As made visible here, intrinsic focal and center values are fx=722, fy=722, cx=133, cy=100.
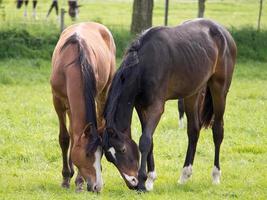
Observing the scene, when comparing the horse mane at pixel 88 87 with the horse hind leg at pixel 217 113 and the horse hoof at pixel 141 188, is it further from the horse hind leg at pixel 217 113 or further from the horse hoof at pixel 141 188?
the horse hind leg at pixel 217 113

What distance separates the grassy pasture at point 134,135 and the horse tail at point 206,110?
639 mm

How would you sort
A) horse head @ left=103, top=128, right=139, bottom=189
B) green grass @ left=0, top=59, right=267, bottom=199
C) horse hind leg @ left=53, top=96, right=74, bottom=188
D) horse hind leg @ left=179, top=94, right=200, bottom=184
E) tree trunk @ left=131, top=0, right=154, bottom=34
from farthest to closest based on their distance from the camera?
tree trunk @ left=131, top=0, right=154, bottom=34, horse hind leg @ left=179, top=94, right=200, bottom=184, horse hind leg @ left=53, top=96, right=74, bottom=188, green grass @ left=0, top=59, right=267, bottom=199, horse head @ left=103, top=128, right=139, bottom=189

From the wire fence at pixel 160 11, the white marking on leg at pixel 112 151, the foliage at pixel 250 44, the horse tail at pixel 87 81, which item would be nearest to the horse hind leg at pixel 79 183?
the white marking on leg at pixel 112 151

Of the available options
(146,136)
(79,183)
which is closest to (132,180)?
(146,136)

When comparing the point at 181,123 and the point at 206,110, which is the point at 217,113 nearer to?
the point at 206,110

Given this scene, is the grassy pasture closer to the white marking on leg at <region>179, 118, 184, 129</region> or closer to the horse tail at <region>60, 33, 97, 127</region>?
the white marking on leg at <region>179, 118, 184, 129</region>

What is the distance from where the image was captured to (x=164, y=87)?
7.86 meters

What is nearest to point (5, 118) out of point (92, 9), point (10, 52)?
point (10, 52)

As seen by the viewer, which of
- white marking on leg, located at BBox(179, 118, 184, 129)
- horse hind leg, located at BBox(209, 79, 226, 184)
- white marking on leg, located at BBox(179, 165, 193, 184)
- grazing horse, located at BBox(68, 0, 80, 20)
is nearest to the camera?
white marking on leg, located at BBox(179, 165, 193, 184)

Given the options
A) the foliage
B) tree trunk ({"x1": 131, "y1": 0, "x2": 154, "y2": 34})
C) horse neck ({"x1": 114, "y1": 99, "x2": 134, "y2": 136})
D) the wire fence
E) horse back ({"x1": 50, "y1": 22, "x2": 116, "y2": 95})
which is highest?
horse back ({"x1": 50, "y1": 22, "x2": 116, "y2": 95})

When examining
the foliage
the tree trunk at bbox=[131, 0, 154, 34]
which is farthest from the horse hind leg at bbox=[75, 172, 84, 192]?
the foliage

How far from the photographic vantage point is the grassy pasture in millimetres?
8047

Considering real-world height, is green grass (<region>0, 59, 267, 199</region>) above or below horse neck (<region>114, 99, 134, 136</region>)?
below

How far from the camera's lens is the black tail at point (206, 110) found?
902 cm
